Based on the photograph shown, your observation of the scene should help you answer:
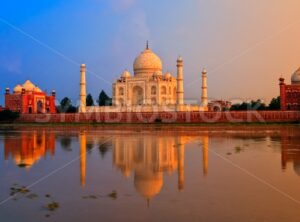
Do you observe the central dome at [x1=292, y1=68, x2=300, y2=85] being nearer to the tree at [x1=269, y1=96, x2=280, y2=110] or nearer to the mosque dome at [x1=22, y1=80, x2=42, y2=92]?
the tree at [x1=269, y1=96, x2=280, y2=110]

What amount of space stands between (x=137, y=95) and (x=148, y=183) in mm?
27383

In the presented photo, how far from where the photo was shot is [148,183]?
5.30m

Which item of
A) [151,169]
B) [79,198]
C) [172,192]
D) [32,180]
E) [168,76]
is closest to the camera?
[79,198]

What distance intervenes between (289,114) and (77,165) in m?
20.4

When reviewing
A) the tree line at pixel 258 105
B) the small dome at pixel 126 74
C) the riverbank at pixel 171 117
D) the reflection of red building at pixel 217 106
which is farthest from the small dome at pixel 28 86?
the tree line at pixel 258 105

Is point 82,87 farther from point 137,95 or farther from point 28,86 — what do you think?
point 28,86

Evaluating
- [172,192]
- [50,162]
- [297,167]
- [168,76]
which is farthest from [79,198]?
[168,76]

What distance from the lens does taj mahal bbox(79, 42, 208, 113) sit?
2900 centimetres

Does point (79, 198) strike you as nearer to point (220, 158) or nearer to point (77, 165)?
point (77, 165)

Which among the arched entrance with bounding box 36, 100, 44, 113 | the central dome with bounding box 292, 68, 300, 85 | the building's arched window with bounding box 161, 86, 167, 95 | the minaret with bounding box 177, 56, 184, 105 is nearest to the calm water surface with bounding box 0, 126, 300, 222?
the minaret with bounding box 177, 56, 184, 105

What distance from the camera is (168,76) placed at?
31781 mm

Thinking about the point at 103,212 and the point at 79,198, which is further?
the point at 79,198

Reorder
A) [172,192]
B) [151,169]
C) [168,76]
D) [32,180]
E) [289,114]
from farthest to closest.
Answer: [168,76] → [289,114] → [151,169] → [32,180] → [172,192]

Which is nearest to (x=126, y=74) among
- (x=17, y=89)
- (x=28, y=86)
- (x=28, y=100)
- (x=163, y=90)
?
(x=163, y=90)
